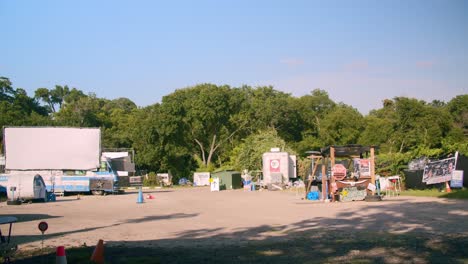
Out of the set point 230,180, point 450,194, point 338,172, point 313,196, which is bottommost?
point 313,196

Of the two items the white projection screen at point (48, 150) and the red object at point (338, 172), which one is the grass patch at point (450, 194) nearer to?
the red object at point (338, 172)

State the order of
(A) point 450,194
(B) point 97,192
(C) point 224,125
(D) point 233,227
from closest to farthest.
Answer: (D) point 233,227
(A) point 450,194
(B) point 97,192
(C) point 224,125

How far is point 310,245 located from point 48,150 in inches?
1430

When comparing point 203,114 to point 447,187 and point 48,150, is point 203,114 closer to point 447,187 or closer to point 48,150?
point 48,150

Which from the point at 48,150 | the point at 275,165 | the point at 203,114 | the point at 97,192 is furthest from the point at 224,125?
the point at 48,150

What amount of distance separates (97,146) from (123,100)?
311 ft

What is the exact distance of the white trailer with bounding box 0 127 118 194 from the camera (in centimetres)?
4331

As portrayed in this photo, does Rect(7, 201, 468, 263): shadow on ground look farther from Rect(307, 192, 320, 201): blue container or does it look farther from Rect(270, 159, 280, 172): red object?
Rect(270, 159, 280, 172): red object

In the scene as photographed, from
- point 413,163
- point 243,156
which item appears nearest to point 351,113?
point 243,156

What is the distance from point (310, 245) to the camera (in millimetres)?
11492

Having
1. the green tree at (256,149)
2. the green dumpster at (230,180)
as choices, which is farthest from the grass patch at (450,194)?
the green tree at (256,149)

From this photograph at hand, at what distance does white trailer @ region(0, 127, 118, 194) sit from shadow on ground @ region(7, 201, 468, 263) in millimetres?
29826

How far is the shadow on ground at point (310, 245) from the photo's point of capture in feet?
32.2

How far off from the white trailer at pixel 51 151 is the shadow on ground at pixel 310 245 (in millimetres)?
29826
